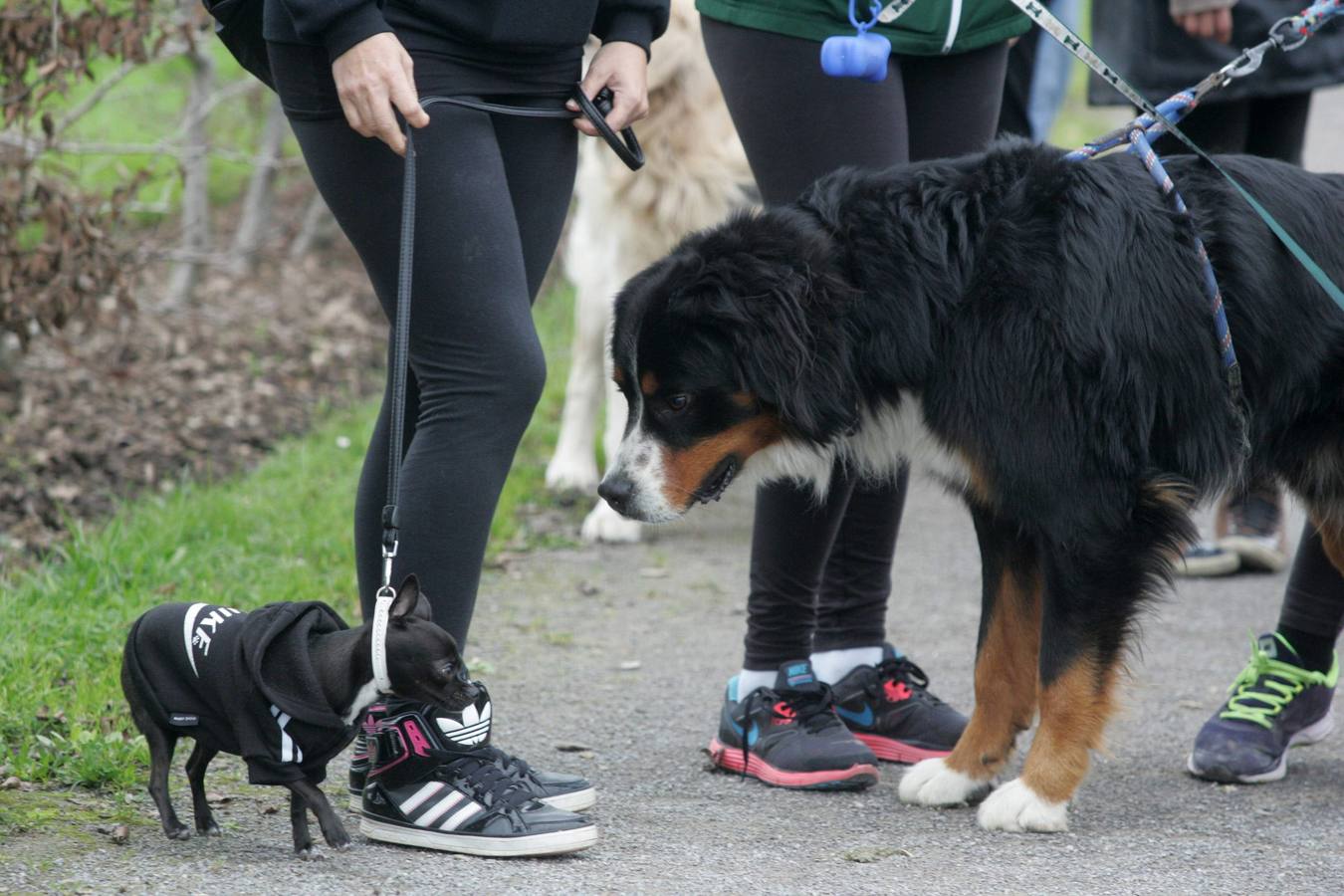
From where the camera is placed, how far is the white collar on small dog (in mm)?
2420

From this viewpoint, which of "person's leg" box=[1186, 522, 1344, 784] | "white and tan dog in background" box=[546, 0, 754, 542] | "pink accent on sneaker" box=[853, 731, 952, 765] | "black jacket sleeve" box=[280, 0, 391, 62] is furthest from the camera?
"white and tan dog in background" box=[546, 0, 754, 542]

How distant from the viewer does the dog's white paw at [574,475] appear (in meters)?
5.79

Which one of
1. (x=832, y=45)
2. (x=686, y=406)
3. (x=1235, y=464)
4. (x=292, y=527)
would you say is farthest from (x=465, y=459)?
(x=292, y=527)

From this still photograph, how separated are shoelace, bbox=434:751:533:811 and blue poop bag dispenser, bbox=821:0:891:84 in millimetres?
1482

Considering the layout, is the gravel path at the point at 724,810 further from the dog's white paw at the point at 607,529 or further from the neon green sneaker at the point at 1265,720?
the dog's white paw at the point at 607,529

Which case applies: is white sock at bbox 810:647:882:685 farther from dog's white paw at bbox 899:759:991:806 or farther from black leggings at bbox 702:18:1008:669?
dog's white paw at bbox 899:759:991:806

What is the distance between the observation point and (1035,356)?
8.95 feet

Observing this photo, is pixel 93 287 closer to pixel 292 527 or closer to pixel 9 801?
pixel 292 527

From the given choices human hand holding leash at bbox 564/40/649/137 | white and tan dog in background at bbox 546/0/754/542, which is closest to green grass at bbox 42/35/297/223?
white and tan dog in background at bbox 546/0/754/542

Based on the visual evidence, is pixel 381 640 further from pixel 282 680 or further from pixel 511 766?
pixel 511 766

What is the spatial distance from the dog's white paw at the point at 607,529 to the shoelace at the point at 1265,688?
241cm

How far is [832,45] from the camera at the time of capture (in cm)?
293

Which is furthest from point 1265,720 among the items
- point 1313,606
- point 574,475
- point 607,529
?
point 574,475

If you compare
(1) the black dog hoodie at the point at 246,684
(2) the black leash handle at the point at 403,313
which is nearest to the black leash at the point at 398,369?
(2) the black leash handle at the point at 403,313
